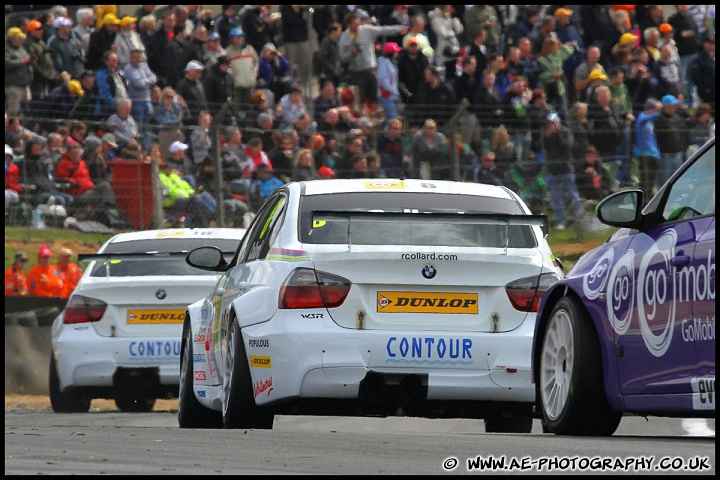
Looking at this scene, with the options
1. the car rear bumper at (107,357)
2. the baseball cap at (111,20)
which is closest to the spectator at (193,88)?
the baseball cap at (111,20)

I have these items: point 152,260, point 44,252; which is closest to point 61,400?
point 152,260

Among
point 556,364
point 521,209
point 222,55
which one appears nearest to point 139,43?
point 222,55

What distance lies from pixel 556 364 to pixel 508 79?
50.0ft

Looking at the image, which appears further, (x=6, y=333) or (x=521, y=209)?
(x=6, y=333)

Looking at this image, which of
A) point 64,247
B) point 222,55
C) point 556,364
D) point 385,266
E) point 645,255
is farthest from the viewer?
point 222,55

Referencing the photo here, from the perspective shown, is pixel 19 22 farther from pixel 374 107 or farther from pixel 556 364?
pixel 556 364

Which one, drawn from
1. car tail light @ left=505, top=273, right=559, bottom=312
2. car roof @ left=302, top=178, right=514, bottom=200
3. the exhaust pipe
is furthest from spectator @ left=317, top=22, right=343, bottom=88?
the exhaust pipe

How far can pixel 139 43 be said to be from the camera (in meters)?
22.4

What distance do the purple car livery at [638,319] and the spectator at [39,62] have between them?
14457mm

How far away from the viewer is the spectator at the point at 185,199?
19.4 metres

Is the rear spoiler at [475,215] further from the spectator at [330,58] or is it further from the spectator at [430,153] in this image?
the spectator at [330,58]

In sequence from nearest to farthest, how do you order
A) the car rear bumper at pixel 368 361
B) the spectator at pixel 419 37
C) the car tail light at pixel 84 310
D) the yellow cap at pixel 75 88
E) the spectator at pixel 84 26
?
the car rear bumper at pixel 368 361 → the car tail light at pixel 84 310 → the yellow cap at pixel 75 88 → the spectator at pixel 84 26 → the spectator at pixel 419 37

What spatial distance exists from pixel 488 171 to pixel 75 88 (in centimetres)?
579

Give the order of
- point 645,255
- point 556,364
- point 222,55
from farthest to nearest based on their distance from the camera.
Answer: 1. point 222,55
2. point 556,364
3. point 645,255
